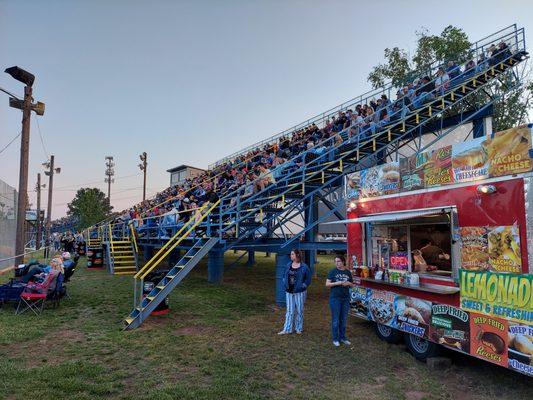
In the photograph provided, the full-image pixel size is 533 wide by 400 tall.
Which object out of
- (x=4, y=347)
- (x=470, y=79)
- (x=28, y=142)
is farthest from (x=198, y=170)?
(x=4, y=347)

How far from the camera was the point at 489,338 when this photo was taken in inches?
218

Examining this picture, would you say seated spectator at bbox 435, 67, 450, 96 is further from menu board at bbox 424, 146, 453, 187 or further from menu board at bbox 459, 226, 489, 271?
menu board at bbox 459, 226, 489, 271

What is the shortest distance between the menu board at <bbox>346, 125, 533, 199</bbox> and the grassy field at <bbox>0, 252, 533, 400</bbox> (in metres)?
3.28

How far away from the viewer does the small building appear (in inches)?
1892

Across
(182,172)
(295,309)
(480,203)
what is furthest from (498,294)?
(182,172)

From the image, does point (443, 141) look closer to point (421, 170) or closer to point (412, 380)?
point (421, 170)

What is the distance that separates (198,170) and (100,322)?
40424 mm

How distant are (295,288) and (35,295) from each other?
Answer: 6708mm

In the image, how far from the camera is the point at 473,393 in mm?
5586

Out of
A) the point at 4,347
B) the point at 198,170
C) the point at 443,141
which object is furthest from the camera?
the point at 198,170

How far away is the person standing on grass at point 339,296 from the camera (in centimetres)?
761

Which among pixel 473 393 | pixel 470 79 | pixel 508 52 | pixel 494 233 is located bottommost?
pixel 473 393

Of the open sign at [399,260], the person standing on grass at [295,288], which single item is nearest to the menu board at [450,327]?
the open sign at [399,260]

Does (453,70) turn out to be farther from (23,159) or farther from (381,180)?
(23,159)
